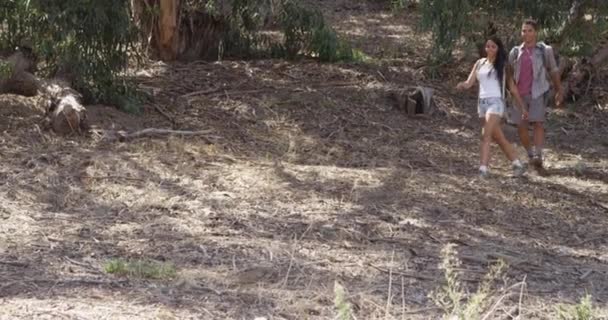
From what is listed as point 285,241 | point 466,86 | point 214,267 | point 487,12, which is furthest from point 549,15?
point 214,267

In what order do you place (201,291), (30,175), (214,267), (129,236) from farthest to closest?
(30,175)
(129,236)
(214,267)
(201,291)

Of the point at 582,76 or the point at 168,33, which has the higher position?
the point at 168,33

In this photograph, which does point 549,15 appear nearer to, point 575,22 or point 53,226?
point 575,22

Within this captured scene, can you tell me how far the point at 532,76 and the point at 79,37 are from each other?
4.23m

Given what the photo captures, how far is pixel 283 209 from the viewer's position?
791 cm

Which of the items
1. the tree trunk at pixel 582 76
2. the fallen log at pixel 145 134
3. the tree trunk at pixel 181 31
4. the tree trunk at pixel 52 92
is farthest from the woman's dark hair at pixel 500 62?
the tree trunk at pixel 181 31

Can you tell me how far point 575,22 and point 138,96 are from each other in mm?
5401

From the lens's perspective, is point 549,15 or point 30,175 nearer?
point 30,175

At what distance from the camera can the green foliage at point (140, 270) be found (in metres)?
6.11

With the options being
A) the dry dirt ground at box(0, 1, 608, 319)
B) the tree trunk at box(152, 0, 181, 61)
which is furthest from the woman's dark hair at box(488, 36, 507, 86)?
the tree trunk at box(152, 0, 181, 61)

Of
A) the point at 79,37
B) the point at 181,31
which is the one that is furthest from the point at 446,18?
the point at 79,37

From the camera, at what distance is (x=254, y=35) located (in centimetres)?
1390

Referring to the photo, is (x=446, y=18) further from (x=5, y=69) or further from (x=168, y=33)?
(x=5, y=69)

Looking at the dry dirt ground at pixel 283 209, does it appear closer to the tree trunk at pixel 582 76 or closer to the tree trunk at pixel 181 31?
the tree trunk at pixel 582 76
